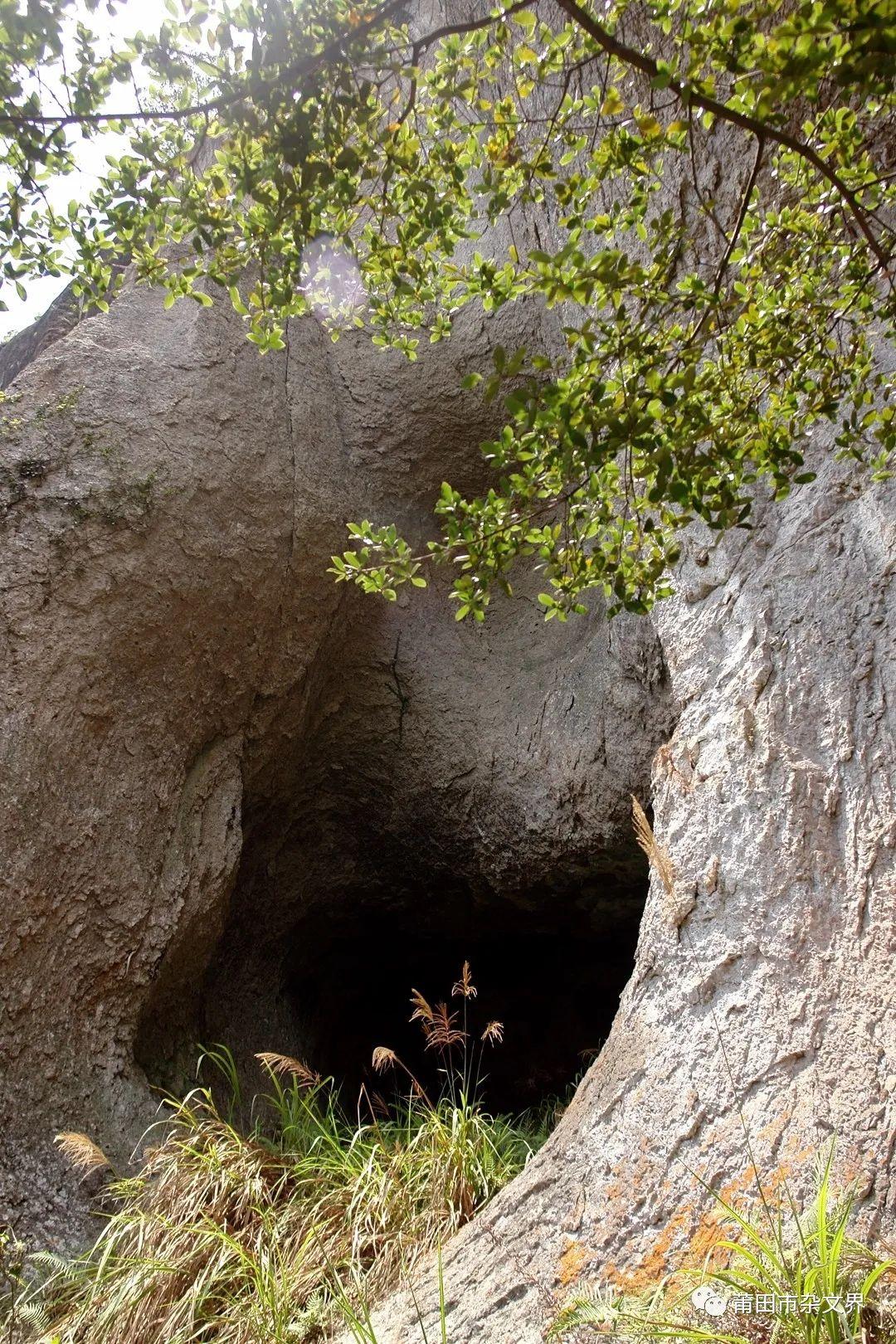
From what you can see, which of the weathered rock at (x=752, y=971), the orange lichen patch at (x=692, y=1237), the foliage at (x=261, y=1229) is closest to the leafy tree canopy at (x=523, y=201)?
the weathered rock at (x=752, y=971)

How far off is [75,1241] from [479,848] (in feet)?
8.49

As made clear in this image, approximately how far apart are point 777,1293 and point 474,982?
13.9 ft

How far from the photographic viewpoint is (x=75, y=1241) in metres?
3.18

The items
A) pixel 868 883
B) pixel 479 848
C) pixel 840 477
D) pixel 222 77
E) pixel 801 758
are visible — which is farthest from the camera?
pixel 479 848

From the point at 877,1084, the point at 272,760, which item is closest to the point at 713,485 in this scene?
the point at 877,1084

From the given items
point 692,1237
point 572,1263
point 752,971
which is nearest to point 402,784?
point 752,971

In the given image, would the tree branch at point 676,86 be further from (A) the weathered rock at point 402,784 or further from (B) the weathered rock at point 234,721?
(B) the weathered rock at point 234,721

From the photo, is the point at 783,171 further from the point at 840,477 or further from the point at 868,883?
the point at 868,883

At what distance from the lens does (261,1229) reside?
301 cm

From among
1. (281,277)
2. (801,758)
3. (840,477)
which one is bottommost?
(801,758)

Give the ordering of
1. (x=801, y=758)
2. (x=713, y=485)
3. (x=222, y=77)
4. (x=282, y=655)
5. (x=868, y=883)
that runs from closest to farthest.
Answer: (x=222, y=77), (x=713, y=485), (x=868, y=883), (x=801, y=758), (x=282, y=655)

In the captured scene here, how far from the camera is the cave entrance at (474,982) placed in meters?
5.55

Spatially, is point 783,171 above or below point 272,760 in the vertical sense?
above

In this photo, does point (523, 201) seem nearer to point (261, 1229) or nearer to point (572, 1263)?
point (572, 1263)
